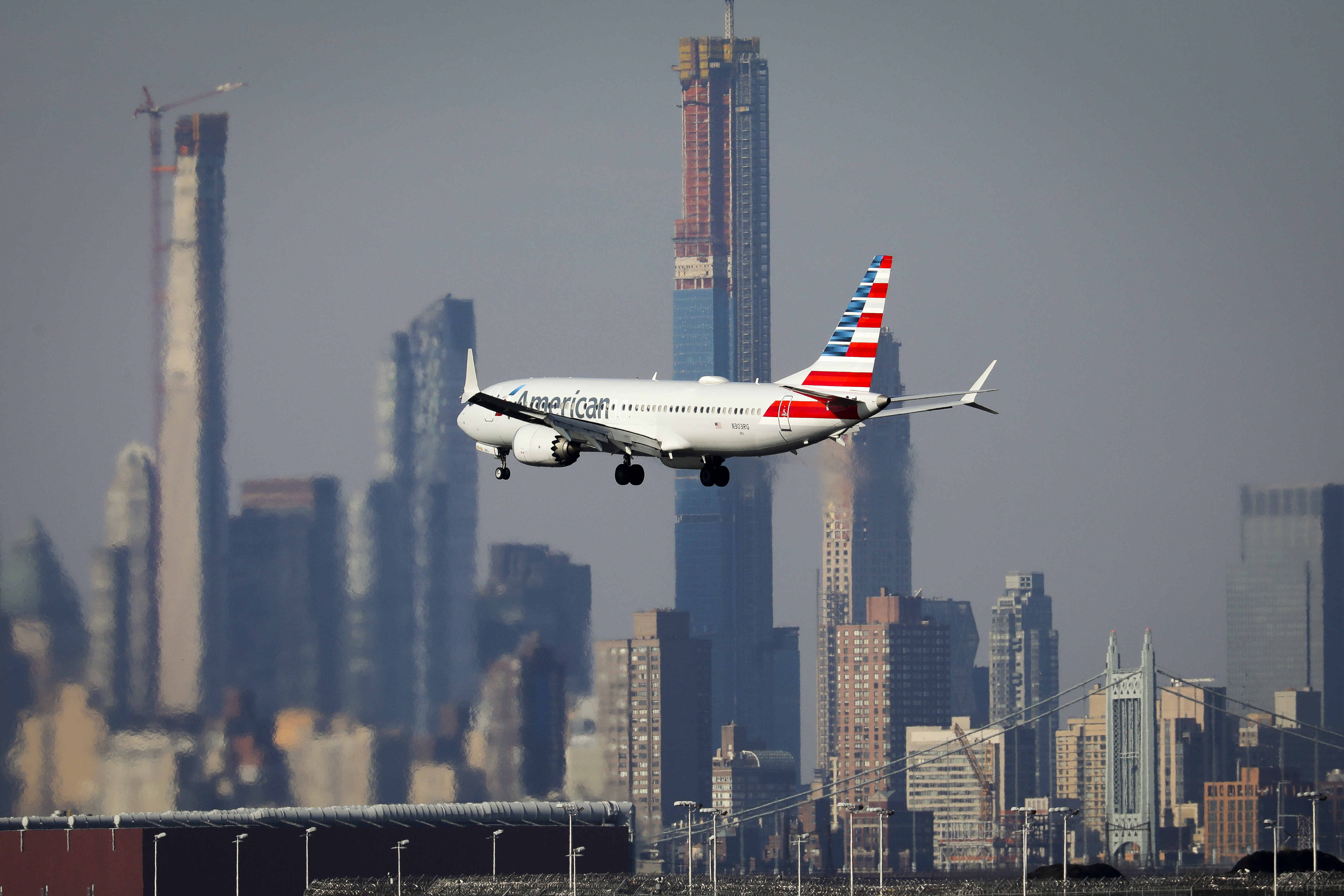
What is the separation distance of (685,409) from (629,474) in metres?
5.33

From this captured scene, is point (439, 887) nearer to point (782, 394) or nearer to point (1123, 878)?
point (1123, 878)

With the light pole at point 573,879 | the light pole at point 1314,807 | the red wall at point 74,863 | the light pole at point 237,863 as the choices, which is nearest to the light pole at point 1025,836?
the light pole at point 1314,807

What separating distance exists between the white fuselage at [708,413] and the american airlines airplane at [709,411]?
46 mm

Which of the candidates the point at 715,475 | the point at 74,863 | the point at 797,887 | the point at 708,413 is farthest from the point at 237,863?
the point at 708,413

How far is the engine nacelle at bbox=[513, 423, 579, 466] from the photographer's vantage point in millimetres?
98750

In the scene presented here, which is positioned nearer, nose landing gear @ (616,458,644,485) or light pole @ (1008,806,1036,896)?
nose landing gear @ (616,458,644,485)

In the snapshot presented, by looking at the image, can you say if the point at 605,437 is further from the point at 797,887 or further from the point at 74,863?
the point at 74,863

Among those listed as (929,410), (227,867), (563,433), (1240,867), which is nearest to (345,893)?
(227,867)

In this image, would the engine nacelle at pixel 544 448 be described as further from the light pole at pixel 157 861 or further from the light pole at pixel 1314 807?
the light pole at pixel 157 861

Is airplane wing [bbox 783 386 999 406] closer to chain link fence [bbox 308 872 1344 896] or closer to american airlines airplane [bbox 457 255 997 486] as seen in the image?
american airlines airplane [bbox 457 255 997 486]

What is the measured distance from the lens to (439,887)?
166 meters

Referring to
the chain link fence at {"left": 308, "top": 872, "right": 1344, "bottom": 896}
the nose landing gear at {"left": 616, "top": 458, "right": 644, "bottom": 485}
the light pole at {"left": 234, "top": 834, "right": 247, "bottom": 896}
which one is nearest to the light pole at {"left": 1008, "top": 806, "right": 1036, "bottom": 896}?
the chain link fence at {"left": 308, "top": 872, "right": 1344, "bottom": 896}

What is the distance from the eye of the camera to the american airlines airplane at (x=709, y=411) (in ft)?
300

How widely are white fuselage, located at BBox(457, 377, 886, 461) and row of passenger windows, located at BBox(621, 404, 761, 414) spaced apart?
1.0 inches
